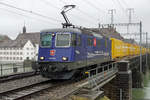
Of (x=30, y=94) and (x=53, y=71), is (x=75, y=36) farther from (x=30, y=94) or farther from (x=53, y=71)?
(x=30, y=94)

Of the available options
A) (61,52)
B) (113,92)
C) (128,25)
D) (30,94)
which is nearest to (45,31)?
(61,52)

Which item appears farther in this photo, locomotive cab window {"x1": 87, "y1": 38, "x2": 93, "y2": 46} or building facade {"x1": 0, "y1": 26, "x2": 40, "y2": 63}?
building facade {"x1": 0, "y1": 26, "x2": 40, "y2": 63}

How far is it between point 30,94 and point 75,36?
4704 mm

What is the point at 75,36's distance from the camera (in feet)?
40.6

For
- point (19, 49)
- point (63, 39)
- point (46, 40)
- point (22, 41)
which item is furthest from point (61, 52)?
point (22, 41)

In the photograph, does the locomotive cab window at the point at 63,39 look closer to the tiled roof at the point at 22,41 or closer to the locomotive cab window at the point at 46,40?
the locomotive cab window at the point at 46,40

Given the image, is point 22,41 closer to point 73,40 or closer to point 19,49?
point 19,49

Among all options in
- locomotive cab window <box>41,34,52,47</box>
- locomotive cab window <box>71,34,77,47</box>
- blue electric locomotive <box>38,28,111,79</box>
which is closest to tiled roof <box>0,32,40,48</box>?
locomotive cab window <box>41,34,52,47</box>

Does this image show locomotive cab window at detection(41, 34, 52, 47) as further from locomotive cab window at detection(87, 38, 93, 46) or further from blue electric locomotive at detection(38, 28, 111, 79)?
locomotive cab window at detection(87, 38, 93, 46)

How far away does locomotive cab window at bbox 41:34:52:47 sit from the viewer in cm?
1259

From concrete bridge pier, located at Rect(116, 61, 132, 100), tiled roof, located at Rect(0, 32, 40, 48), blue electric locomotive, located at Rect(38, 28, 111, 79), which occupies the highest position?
tiled roof, located at Rect(0, 32, 40, 48)

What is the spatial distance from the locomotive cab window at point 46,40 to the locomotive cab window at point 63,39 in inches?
19.6

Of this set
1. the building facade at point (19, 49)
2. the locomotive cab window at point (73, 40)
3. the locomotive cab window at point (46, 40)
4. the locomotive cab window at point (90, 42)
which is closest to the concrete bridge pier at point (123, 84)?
the locomotive cab window at point (90, 42)

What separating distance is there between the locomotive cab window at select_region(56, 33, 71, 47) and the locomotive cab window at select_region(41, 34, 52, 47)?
0.50 metres
